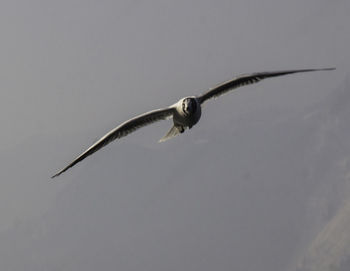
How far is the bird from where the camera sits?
2909 cm

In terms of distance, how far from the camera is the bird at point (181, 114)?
95.5ft

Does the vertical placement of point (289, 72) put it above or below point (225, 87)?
below

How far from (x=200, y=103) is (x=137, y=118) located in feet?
12.9

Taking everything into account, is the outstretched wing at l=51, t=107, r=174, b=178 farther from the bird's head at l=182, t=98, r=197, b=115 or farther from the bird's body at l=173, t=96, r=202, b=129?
the bird's head at l=182, t=98, r=197, b=115

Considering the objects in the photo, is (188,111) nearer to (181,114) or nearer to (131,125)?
(181,114)

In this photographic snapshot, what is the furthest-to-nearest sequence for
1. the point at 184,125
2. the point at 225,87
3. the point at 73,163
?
1. the point at 225,87
2. the point at 184,125
3. the point at 73,163

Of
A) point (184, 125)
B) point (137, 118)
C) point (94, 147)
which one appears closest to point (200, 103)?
point (184, 125)

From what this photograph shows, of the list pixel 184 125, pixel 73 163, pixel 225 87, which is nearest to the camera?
pixel 73 163

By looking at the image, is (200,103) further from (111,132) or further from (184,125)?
(111,132)

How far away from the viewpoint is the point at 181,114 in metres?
29.5

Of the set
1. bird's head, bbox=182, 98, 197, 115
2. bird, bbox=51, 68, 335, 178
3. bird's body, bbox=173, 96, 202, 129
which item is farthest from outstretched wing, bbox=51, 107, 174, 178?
bird's head, bbox=182, 98, 197, 115

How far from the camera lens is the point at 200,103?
31391mm

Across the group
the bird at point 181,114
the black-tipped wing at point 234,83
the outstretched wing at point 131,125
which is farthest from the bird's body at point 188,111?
the black-tipped wing at point 234,83

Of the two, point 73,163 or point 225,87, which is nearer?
point 73,163
